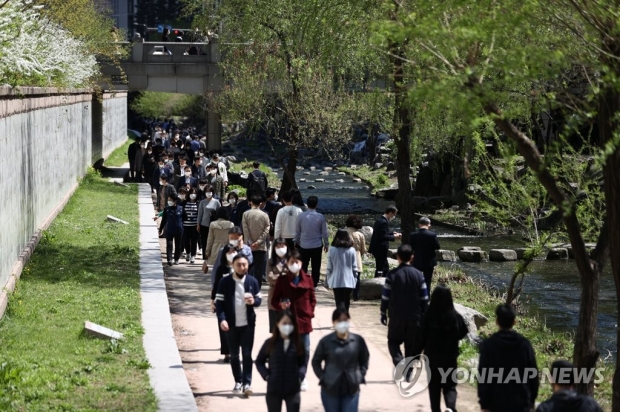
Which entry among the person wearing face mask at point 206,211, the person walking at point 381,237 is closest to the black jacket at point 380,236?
the person walking at point 381,237

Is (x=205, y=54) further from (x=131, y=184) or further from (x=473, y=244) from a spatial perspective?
(x=473, y=244)

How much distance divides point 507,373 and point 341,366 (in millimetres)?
1382

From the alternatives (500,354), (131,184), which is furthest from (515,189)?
(131,184)

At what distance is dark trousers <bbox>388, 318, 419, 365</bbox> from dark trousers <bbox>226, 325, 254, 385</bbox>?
168 cm

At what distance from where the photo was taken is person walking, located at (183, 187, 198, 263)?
2006cm

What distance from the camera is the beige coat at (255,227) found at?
16.1 meters

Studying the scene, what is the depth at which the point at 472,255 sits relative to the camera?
2738 centimetres

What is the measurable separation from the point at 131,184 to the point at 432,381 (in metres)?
27.0

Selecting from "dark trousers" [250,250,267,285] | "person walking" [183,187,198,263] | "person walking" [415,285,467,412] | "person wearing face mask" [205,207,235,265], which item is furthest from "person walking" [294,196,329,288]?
"person walking" [415,285,467,412]

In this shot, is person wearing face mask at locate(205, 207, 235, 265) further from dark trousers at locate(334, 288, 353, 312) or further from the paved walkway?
dark trousers at locate(334, 288, 353, 312)

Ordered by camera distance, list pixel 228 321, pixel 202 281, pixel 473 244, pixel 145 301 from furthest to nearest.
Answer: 1. pixel 473 244
2. pixel 202 281
3. pixel 145 301
4. pixel 228 321

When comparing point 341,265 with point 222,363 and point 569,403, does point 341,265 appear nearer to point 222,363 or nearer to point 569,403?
point 222,363

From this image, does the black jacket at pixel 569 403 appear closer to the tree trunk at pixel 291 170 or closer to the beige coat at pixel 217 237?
the beige coat at pixel 217 237

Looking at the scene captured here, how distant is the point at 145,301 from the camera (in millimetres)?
A: 15633
